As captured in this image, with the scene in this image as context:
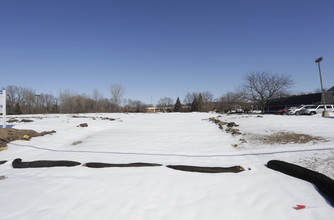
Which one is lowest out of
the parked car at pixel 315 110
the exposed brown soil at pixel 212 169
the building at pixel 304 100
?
the exposed brown soil at pixel 212 169

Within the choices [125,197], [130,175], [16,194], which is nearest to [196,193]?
Answer: [125,197]

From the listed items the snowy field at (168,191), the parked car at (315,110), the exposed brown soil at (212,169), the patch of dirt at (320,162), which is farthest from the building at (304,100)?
the exposed brown soil at (212,169)

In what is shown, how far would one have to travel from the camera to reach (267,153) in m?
5.43

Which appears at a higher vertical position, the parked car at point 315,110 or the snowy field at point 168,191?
the parked car at point 315,110

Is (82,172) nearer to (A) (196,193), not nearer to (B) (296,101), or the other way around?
(A) (196,193)

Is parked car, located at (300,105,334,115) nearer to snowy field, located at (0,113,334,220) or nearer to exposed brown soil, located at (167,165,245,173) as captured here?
snowy field, located at (0,113,334,220)

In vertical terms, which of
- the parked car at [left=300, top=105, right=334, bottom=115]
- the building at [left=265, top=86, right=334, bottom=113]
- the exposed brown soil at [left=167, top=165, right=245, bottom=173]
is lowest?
the exposed brown soil at [left=167, top=165, right=245, bottom=173]

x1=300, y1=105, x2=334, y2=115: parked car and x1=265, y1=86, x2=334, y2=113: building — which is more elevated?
x1=265, y1=86, x2=334, y2=113: building

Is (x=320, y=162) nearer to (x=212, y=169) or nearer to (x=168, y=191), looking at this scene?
(x=212, y=169)

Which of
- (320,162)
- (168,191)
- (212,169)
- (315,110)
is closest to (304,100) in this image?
(315,110)

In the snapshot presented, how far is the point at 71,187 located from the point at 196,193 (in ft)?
8.95

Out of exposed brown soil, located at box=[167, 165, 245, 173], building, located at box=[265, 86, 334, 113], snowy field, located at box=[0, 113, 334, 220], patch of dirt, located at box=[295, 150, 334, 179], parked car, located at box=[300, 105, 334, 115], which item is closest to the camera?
snowy field, located at box=[0, 113, 334, 220]

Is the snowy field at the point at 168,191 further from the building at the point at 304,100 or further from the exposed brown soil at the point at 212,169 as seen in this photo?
the building at the point at 304,100

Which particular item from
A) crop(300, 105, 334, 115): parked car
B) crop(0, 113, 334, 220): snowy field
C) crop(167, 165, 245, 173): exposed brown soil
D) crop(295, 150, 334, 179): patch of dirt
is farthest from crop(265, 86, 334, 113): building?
crop(167, 165, 245, 173): exposed brown soil
